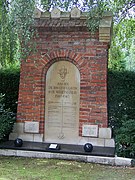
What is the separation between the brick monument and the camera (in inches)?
234

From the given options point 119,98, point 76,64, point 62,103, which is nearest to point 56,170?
point 62,103

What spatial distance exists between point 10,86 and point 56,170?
3.30 m

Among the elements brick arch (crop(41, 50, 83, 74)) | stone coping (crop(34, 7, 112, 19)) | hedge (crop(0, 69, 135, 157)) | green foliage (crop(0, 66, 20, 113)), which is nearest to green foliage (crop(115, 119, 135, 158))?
hedge (crop(0, 69, 135, 157))

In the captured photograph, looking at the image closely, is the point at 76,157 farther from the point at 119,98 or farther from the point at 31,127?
the point at 119,98

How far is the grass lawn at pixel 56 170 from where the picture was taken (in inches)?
164

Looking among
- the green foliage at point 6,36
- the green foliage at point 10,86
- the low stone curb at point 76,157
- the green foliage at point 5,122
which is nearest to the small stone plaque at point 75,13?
the green foliage at point 6,36

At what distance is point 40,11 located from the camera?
6.09 metres

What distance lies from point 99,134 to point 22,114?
1855mm

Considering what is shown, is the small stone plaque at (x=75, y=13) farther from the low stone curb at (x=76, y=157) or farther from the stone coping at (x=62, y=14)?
the low stone curb at (x=76, y=157)

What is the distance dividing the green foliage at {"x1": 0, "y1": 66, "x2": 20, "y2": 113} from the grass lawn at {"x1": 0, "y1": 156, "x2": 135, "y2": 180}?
205cm

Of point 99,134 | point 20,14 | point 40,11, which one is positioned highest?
point 40,11

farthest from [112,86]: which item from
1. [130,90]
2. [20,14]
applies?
[20,14]

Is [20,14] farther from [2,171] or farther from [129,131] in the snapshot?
[129,131]

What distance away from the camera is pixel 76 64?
6.14 m
